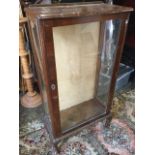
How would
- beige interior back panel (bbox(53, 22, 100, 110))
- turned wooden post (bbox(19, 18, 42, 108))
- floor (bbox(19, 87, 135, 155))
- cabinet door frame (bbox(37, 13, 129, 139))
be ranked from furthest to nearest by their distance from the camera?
1. turned wooden post (bbox(19, 18, 42, 108))
2. floor (bbox(19, 87, 135, 155))
3. beige interior back panel (bbox(53, 22, 100, 110))
4. cabinet door frame (bbox(37, 13, 129, 139))

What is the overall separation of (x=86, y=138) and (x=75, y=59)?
676 millimetres

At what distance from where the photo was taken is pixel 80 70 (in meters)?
1.20

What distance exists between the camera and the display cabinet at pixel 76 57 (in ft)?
2.71

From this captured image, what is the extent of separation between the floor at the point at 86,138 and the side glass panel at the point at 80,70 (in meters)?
0.20

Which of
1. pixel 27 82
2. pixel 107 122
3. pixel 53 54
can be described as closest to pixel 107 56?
pixel 53 54

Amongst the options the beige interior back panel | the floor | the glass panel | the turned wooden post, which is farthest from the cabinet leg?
the turned wooden post

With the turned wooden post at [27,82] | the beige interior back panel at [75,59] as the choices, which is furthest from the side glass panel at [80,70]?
the turned wooden post at [27,82]

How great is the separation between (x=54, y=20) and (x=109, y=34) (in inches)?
18.6

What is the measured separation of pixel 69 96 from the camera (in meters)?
1.29

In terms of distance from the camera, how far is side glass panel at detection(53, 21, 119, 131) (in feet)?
3.42

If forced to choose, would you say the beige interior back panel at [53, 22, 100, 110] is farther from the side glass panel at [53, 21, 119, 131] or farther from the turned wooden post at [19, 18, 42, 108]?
the turned wooden post at [19, 18, 42, 108]

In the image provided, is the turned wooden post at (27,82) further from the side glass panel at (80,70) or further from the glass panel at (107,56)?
the glass panel at (107,56)
